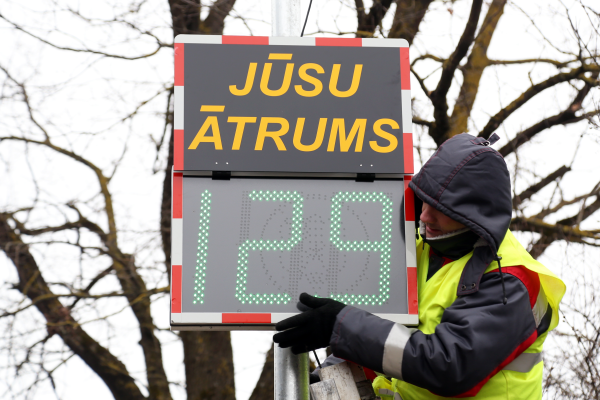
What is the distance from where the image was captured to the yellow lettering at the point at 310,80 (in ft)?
9.10

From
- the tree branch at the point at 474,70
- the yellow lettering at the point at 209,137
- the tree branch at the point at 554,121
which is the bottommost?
the yellow lettering at the point at 209,137

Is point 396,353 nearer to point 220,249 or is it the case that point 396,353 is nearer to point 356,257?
point 356,257

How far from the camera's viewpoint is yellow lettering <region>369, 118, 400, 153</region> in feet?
9.00

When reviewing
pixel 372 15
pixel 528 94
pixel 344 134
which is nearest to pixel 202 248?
pixel 344 134

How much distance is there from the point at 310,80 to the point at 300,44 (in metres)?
0.19

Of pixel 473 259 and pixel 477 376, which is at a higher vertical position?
pixel 473 259

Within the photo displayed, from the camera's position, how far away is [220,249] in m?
2.62

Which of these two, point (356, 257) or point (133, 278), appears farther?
point (133, 278)

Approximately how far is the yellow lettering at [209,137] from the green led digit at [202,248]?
8.1 inches

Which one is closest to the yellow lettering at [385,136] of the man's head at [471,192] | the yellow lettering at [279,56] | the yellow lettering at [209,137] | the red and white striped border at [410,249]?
the red and white striped border at [410,249]

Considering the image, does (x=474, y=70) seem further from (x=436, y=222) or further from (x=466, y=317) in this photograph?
(x=466, y=317)

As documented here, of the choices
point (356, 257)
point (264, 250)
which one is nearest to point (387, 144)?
point (356, 257)

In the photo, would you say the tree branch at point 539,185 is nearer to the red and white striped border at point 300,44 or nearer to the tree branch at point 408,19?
the tree branch at point 408,19

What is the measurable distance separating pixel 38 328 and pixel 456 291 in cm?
604
